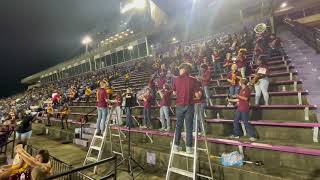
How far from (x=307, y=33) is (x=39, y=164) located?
1707cm

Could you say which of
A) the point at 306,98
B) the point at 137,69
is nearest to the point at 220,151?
the point at 306,98

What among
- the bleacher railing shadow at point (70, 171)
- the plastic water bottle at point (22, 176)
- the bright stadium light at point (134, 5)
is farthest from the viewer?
the bright stadium light at point (134, 5)

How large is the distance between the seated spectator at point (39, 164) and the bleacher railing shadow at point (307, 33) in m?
13.1

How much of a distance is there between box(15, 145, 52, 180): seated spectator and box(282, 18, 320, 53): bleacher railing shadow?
13132 mm

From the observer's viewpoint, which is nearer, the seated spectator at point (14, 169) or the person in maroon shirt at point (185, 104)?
the seated spectator at point (14, 169)

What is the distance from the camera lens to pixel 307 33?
1519 centimetres

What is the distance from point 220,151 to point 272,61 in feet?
26.2

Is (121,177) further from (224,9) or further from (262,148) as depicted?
(224,9)

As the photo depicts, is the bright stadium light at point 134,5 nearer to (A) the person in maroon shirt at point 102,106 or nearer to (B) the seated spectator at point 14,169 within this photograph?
(A) the person in maroon shirt at point 102,106

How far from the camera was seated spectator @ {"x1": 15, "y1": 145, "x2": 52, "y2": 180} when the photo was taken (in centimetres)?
456

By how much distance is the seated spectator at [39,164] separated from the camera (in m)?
4.56

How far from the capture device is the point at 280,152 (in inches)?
207

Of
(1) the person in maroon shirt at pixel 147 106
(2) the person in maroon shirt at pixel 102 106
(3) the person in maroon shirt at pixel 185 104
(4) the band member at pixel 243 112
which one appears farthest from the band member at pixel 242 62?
(2) the person in maroon shirt at pixel 102 106

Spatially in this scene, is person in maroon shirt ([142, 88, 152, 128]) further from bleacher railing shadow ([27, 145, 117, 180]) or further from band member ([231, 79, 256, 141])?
band member ([231, 79, 256, 141])
